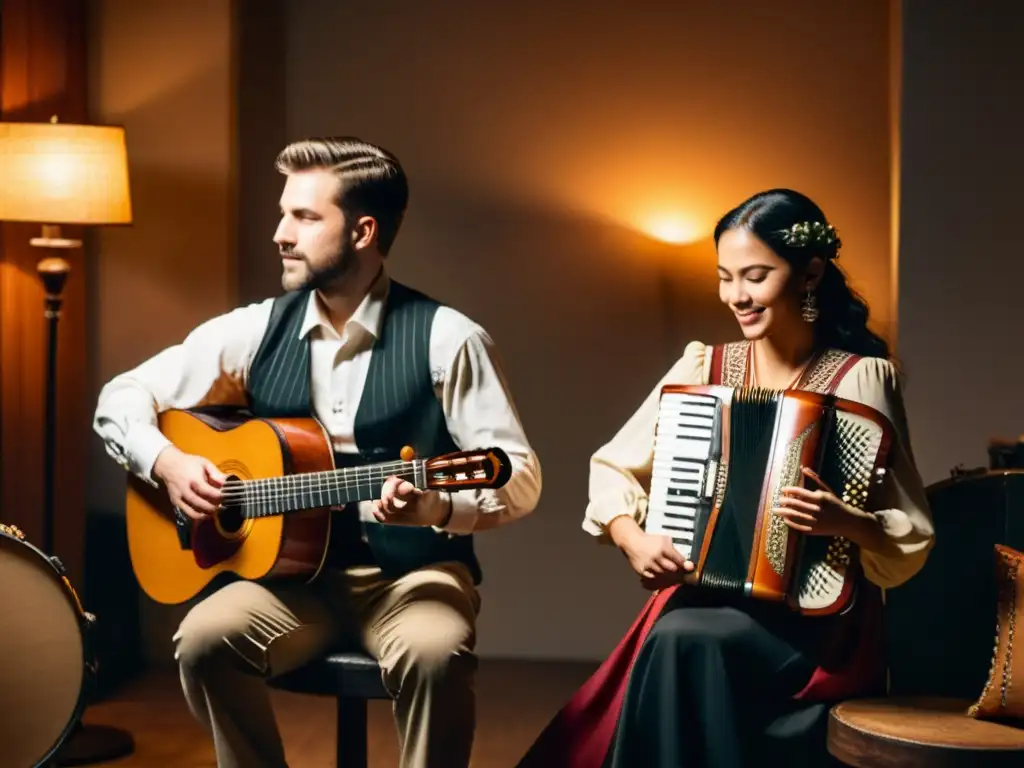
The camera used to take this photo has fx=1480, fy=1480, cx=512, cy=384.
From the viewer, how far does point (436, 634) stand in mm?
2889

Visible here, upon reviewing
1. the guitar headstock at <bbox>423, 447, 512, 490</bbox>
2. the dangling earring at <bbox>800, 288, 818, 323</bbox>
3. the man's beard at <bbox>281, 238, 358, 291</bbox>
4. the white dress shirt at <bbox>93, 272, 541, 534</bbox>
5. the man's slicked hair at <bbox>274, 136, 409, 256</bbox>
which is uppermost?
the man's slicked hair at <bbox>274, 136, 409, 256</bbox>

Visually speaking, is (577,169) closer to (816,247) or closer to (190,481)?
(816,247)

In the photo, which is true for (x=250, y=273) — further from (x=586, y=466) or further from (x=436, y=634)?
(x=436, y=634)

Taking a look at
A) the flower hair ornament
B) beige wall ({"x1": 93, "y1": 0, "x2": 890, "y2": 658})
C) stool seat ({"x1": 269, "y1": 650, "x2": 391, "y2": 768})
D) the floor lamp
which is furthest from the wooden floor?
the flower hair ornament

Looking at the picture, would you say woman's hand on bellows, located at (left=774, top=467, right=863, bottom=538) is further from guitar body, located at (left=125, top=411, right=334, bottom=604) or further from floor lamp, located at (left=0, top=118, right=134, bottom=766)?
floor lamp, located at (left=0, top=118, right=134, bottom=766)

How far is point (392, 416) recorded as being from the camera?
10.3 ft

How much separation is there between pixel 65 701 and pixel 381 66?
271 centimetres

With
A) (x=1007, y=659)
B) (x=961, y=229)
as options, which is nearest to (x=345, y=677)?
(x=1007, y=659)

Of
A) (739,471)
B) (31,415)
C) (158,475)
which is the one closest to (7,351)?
(31,415)

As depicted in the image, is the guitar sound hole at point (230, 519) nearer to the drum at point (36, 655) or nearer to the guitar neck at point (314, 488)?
the guitar neck at point (314, 488)

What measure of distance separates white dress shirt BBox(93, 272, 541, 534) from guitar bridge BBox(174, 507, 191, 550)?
0.12 meters

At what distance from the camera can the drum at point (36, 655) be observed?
3188mm

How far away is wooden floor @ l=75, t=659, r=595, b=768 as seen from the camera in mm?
4051

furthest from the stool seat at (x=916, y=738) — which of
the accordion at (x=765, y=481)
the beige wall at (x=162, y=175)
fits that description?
the beige wall at (x=162, y=175)
